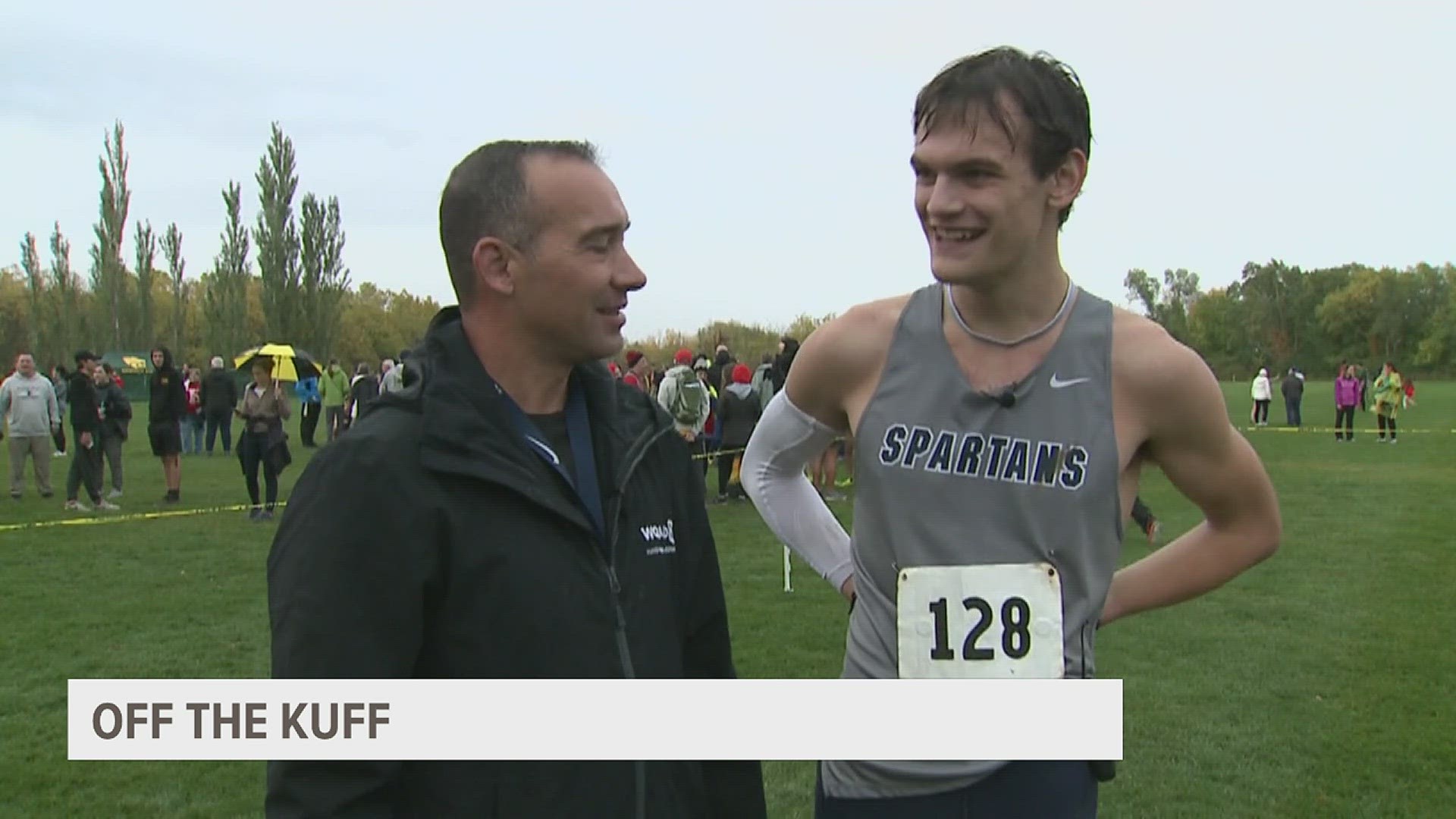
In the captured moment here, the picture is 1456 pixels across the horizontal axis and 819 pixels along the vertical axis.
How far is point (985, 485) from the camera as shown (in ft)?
6.70

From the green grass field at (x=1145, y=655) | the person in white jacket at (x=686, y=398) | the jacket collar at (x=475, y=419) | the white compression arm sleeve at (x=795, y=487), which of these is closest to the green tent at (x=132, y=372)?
the green grass field at (x=1145, y=655)

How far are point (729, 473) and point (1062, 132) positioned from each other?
12955 millimetres

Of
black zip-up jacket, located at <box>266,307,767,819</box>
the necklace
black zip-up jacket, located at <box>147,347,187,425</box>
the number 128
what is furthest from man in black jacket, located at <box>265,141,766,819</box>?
black zip-up jacket, located at <box>147,347,187,425</box>

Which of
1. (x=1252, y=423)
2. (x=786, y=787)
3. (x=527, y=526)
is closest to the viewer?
(x=527, y=526)

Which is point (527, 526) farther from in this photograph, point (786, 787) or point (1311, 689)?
point (1311, 689)

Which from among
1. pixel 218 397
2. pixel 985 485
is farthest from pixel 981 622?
pixel 218 397

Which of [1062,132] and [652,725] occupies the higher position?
[1062,132]

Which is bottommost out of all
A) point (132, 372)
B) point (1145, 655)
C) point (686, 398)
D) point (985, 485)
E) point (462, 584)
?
point (1145, 655)

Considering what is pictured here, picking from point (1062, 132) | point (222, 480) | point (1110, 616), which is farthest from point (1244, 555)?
point (222, 480)

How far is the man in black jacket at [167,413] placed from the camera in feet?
47.4

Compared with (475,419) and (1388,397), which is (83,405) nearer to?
(475,419)

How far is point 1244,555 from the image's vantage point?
7.49 feet

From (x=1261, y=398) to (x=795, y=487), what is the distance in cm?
3089

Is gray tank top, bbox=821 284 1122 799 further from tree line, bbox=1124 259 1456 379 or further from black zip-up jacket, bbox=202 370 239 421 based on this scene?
tree line, bbox=1124 259 1456 379
